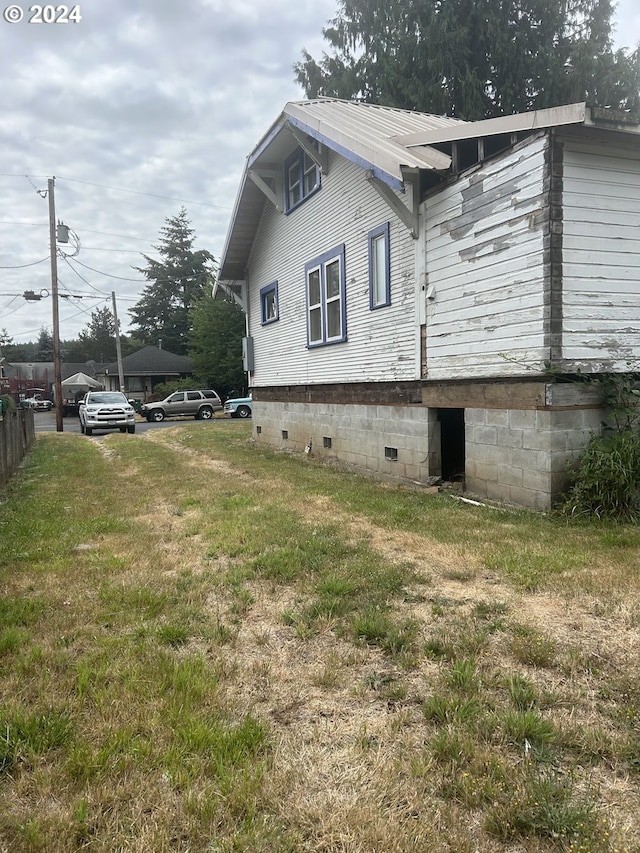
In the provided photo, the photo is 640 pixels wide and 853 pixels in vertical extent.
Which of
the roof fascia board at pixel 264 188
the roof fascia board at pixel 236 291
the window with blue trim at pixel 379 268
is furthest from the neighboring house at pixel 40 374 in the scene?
the window with blue trim at pixel 379 268

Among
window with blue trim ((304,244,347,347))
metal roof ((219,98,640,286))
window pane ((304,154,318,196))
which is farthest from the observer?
window pane ((304,154,318,196))

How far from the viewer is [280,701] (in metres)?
2.61

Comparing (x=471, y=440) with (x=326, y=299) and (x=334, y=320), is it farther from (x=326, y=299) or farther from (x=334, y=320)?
(x=326, y=299)

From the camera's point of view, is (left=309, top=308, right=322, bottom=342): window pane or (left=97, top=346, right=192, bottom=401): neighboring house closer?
(left=309, top=308, right=322, bottom=342): window pane

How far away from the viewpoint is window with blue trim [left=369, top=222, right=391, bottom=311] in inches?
344

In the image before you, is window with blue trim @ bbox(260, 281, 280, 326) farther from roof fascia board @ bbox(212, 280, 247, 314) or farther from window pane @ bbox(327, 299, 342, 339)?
window pane @ bbox(327, 299, 342, 339)

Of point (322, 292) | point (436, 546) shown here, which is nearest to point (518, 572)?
point (436, 546)

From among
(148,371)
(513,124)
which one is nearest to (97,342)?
(148,371)

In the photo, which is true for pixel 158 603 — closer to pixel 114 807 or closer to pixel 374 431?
pixel 114 807

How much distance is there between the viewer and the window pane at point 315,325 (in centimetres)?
1152

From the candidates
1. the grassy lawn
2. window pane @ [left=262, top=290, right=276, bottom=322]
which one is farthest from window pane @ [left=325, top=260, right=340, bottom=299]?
the grassy lawn

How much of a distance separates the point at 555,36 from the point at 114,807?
2795 centimetres

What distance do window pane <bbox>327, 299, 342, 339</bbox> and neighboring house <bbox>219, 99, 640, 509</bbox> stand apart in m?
0.04

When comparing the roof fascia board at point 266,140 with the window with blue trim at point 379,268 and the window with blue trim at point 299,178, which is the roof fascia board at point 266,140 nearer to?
the window with blue trim at point 299,178
